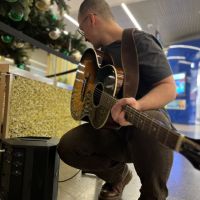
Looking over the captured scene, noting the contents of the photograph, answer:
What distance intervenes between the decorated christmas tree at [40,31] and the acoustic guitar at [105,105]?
3.64 ft

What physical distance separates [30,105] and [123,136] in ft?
3.20

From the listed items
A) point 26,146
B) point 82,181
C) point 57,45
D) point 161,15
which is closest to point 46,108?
point 82,181

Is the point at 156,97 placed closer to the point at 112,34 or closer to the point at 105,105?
the point at 105,105

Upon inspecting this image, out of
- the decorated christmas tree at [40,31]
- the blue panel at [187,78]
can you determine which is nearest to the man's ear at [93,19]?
the decorated christmas tree at [40,31]

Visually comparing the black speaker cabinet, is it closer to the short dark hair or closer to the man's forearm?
the man's forearm

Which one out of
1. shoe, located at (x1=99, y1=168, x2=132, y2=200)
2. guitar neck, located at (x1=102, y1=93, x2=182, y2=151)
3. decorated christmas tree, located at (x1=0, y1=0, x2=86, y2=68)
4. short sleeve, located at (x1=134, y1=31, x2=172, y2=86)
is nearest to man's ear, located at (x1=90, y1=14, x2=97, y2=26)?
short sleeve, located at (x1=134, y1=31, x2=172, y2=86)

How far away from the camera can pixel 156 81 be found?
928 mm

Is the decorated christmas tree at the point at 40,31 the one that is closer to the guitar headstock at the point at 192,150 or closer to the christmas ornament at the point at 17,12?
the christmas ornament at the point at 17,12

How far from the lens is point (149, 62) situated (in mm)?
960

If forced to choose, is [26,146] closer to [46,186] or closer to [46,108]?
[46,186]

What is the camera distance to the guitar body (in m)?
0.99

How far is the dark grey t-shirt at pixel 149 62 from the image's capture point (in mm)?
934

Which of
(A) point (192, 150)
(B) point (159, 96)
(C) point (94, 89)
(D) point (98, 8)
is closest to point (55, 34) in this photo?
(D) point (98, 8)

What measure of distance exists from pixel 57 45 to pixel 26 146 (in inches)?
83.1
